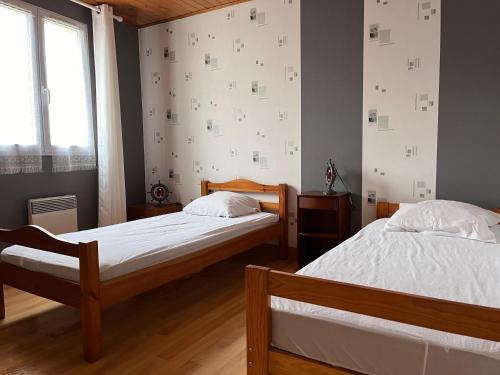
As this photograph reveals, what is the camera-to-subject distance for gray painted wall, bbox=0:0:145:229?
10.8ft

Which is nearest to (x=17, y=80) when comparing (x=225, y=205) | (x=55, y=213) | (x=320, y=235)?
(x=55, y=213)

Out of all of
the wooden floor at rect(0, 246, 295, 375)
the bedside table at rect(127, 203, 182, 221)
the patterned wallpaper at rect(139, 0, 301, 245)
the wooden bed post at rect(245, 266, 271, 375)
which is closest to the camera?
the wooden bed post at rect(245, 266, 271, 375)

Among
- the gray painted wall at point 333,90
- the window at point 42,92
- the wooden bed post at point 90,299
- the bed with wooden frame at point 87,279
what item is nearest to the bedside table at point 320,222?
the gray painted wall at point 333,90

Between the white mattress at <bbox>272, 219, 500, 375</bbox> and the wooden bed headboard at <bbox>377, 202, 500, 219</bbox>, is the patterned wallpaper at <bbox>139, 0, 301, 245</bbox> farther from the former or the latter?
the white mattress at <bbox>272, 219, 500, 375</bbox>

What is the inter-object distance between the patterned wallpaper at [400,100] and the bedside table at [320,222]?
266mm

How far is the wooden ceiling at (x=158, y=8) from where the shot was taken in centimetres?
373

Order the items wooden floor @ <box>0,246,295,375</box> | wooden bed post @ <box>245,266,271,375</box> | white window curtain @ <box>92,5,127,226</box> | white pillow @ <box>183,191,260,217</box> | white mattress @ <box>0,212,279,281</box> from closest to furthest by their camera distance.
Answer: wooden bed post @ <box>245,266,271,375</box> < wooden floor @ <box>0,246,295,375</box> < white mattress @ <box>0,212,279,281</box> < white pillow @ <box>183,191,260,217</box> < white window curtain @ <box>92,5,127,226</box>

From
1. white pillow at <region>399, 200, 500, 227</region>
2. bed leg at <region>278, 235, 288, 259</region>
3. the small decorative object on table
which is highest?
the small decorative object on table

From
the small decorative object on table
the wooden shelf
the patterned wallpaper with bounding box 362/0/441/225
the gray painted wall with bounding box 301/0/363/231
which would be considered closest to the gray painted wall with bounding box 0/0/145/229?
the gray painted wall with bounding box 301/0/363/231

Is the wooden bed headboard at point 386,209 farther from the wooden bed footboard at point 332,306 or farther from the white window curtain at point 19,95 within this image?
the white window curtain at point 19,95

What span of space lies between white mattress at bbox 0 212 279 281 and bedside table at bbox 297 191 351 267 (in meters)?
0.36

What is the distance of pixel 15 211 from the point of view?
331 cm

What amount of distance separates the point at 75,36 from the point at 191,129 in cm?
146

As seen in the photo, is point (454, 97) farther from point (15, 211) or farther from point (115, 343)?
point (15, 211)
